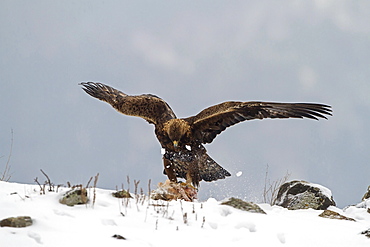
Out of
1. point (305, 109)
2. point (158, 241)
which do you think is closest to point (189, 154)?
point (305, 109)

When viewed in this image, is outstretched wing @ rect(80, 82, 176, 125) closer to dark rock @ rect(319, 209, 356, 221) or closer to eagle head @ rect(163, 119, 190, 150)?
eagle head @ rect(163, 119, 190, 150)

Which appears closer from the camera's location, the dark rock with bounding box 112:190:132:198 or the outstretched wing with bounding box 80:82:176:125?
the dark rock with bounding box 112:190:132:198

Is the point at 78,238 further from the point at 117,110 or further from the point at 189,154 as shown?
the point at 117,110

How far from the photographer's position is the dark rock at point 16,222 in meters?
3.40

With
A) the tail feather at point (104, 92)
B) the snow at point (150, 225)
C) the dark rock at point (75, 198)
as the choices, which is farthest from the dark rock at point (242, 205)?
the tail feather at point (104, 92)

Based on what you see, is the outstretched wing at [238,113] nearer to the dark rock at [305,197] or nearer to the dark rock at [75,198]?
the dark rock at [305,197]

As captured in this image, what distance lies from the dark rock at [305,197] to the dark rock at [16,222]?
16.2 feet

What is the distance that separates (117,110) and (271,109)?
127 inches

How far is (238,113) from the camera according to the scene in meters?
7.47

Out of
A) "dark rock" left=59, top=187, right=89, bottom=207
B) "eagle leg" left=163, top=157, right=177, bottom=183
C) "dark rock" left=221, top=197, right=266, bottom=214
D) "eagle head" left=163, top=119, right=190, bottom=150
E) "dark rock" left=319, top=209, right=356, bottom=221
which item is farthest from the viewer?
"eagle leg" left=163, top=157, right=177, bottom=183

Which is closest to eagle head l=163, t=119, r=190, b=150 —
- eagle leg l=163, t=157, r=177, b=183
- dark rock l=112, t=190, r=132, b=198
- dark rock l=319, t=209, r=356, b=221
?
eagle leg l=163, t=157, r=177, b=183

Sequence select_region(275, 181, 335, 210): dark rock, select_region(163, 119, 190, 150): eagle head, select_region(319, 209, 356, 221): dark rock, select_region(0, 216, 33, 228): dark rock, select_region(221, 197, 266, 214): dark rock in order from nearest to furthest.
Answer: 1. select_region(0, 216, 33, 228): dark rock
2. select_region(221, 197, 266, 214): dark rock
3. select_region(319, 209, 356, 221): dark rock
4. select_region(275, 181, 335, 210): dark rock
5. select_region(163, 119, 190, 150): eagle head

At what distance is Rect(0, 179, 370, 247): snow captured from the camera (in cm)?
342

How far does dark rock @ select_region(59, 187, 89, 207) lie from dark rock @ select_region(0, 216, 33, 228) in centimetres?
75
